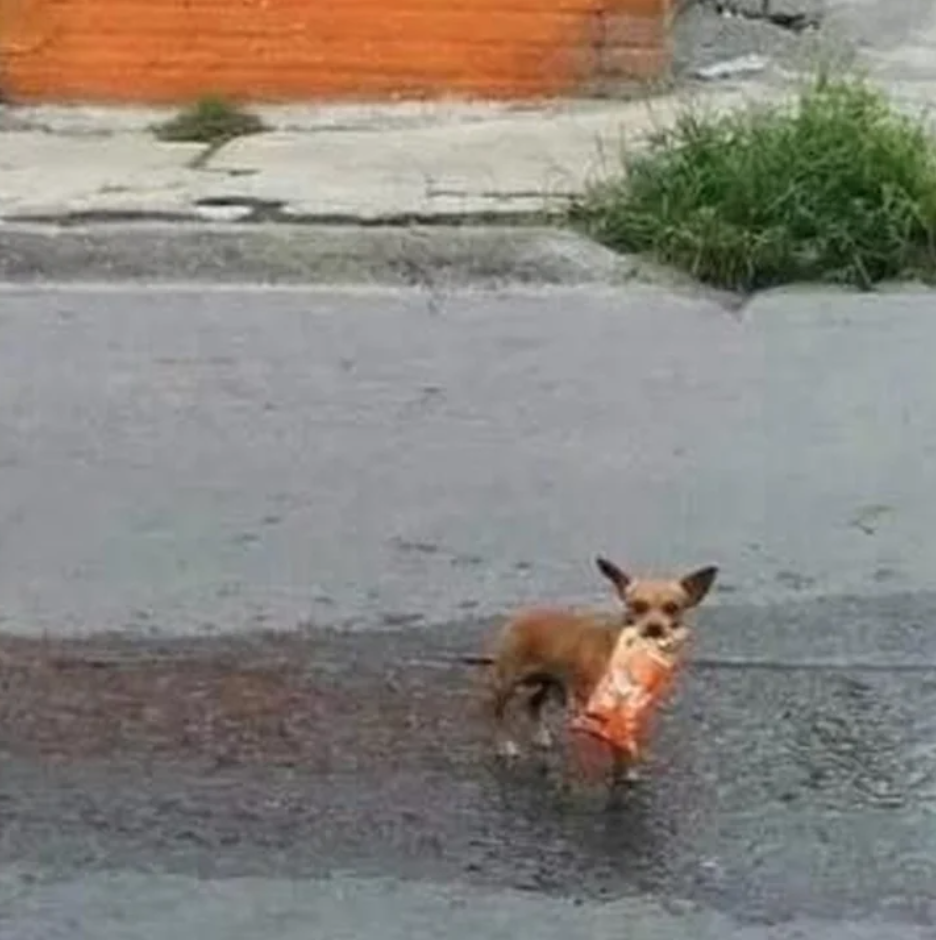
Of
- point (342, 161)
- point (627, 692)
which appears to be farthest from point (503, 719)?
point (342, 161)

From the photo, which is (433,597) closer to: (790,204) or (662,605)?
(662,605)

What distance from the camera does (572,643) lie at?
17.0ft

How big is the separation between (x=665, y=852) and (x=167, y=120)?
7071mm

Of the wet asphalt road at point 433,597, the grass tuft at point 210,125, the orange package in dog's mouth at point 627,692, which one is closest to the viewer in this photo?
the wet asphalt road at point 433,597

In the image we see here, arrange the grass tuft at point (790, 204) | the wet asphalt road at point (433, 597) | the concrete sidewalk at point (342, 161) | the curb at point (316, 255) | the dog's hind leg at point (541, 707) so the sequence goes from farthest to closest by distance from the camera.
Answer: the concrete sidewalk at point (342, 161) < the curb at point (316, 255) < the grass tuft at point (790, 204) < the dog's hind leg at point (541, 707) < the wet asphalt road at point (433, 597)

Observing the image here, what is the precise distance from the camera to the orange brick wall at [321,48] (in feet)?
38.7

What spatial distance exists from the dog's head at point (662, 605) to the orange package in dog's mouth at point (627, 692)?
2cm

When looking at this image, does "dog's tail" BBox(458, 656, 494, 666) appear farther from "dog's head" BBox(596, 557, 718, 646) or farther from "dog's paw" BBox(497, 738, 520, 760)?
"dog's head" BBox(596, 557, 718, 646)

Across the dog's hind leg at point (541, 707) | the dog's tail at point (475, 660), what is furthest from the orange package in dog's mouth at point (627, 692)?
the dog's tail at point (475, 660)

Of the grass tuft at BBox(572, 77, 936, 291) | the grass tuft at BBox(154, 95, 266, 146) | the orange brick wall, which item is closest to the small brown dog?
the grass tuft at BBox(572, 77, 936, 291)

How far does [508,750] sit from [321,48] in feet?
22.7

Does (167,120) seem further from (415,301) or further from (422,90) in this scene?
(415,301)

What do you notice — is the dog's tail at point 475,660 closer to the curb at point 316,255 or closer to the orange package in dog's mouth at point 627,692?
the orange package in dog's mouth at point 627,692

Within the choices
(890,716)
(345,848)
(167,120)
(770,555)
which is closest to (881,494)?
(770,555)
